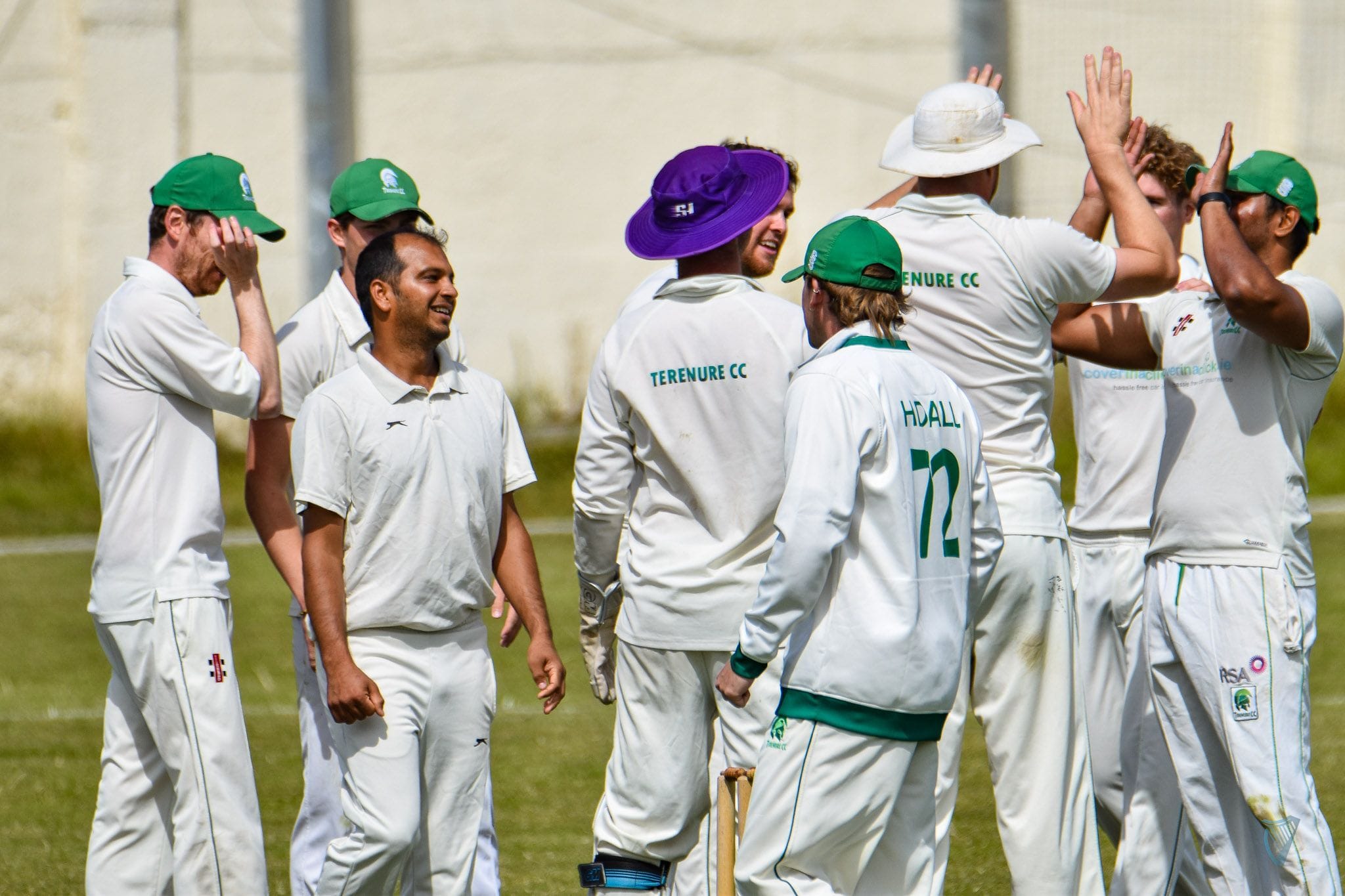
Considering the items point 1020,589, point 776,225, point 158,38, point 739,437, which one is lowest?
point 1020,589

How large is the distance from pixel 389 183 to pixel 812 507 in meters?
2.49

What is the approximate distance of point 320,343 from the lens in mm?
5809

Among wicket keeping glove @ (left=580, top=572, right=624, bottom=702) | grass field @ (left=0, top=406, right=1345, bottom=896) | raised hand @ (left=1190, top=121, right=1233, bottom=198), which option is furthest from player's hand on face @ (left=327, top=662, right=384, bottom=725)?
raised hand @ (left=1190, top=121, right=1233, bottom=198)

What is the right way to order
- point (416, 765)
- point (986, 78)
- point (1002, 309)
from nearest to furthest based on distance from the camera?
point (416, 765) < point (1002, 309) < point (986, 78)

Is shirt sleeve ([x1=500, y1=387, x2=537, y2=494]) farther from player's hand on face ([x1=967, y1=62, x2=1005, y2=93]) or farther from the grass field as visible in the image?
player's hand on face ([x1=967, y1=62, x2=1005, y2=93])

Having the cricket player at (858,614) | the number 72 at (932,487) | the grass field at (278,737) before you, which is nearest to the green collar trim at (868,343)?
the cricket player at (858,614)

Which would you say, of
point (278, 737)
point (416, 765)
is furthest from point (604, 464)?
point (278, 737)

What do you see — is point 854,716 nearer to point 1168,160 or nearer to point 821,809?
point 821,809

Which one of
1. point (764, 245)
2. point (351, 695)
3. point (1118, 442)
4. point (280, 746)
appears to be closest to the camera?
point (351, 695)

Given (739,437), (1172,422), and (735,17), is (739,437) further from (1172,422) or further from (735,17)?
(735,17)

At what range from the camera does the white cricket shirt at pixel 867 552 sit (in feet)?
13.8

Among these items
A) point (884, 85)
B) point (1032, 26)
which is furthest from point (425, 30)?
point (1032, 26)

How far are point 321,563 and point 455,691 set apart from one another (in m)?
0.54

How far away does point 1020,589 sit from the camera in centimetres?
496
